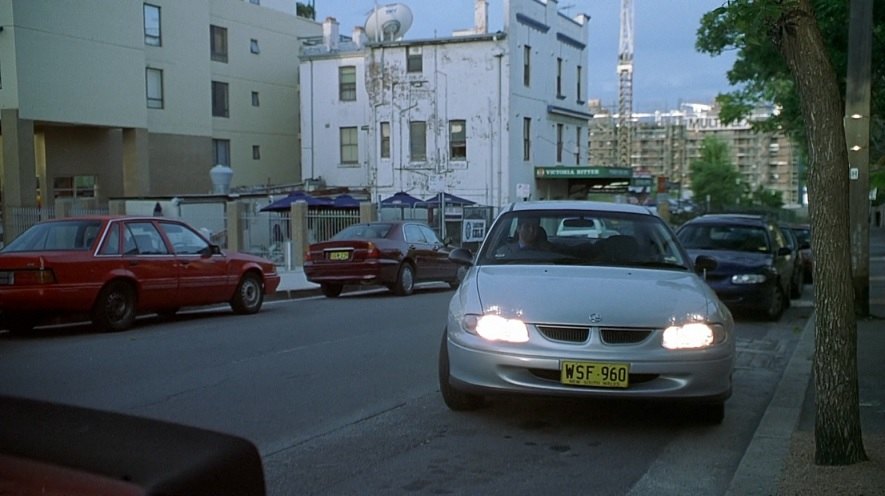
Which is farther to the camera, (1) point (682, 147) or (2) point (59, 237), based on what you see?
(1) point (682, 147)

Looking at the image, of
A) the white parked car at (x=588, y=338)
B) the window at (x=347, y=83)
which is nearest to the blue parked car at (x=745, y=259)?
the white parked car at (x=588, y=338)

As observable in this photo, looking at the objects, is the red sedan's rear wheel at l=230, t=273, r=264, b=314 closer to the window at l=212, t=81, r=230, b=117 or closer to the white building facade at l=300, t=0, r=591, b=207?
the white building facade at l=300, t=0, r=591, b=207

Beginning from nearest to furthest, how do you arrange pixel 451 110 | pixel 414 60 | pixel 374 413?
1. pixel 374 413
2. pixel 451 110
3. pixel 414 60

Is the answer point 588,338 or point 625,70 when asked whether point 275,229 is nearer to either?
point 588,338

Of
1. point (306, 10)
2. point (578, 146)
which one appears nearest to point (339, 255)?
point (578, 146)

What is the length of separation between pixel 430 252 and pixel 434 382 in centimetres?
1100

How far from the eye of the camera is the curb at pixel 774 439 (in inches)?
206

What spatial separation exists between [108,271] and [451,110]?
95.6 feet

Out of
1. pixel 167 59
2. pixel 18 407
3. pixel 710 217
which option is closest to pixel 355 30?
pixel 167 59

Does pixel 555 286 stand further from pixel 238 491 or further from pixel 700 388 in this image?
pixel 238 491

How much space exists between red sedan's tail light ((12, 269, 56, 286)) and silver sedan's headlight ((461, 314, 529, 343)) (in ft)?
21.5

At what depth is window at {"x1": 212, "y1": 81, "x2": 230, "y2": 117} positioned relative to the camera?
139 ft

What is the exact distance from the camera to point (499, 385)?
6.31 metres

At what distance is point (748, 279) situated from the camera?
13.4 metres
